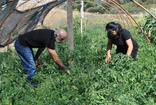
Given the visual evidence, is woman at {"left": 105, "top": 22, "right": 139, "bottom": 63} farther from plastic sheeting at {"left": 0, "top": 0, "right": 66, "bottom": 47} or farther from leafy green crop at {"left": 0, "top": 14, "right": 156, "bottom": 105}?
plastic sheeting at {"left": 0, "top": 0, "right": 66, "bottom": 47}

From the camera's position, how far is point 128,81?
3016 mm

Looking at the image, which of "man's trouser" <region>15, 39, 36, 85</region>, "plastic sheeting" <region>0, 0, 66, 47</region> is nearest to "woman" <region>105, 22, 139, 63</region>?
"man's trouser" <region>15, 39, 36, 85</region>

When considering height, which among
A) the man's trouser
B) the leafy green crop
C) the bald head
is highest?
the bald head

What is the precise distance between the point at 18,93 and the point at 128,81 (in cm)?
196

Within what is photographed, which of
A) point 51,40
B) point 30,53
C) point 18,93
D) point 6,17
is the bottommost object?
point 18,93

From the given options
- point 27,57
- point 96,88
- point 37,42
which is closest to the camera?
point 96,88

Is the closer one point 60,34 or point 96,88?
point 96,88

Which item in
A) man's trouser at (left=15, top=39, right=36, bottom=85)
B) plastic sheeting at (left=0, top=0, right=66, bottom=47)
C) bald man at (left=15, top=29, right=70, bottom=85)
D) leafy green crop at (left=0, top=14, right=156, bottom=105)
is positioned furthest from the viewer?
plastic sheeting at (left=0, top=0, right=66, bottom=47)

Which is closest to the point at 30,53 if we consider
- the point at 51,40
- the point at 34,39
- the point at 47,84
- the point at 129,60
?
the point at 34,39

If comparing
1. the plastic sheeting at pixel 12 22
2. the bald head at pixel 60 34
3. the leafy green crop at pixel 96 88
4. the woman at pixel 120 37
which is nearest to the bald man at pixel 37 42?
the bald head at pixel 60 34

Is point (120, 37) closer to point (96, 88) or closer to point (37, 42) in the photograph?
point (96, 88)

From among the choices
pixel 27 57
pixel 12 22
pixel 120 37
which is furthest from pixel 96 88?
pixel 12 22

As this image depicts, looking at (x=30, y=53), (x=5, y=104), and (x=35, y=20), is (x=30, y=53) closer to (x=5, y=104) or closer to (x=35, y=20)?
(x=5, y=104)

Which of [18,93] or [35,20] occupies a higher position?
[35,20]
